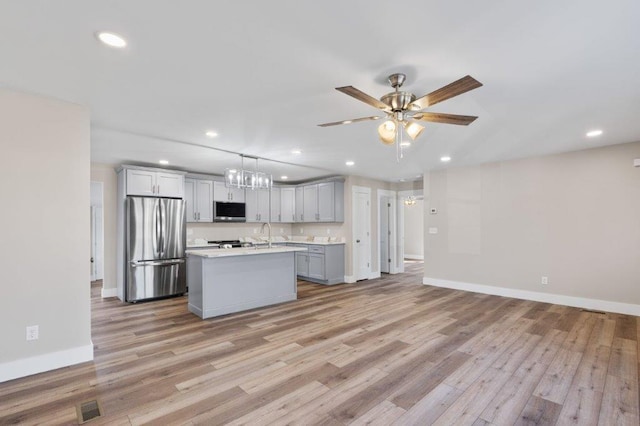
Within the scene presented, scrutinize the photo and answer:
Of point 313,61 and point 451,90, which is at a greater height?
point 313,61

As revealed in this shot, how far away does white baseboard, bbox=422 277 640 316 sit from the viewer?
4.52 metres

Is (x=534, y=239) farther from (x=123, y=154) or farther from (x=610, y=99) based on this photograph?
(x=123, y=154)

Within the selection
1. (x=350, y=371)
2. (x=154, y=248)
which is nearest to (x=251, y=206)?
(x=154, y=248)

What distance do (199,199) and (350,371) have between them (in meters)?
5.08

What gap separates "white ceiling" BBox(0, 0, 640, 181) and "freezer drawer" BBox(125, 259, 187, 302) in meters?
2.48


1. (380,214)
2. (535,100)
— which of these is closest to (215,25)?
(535,100)

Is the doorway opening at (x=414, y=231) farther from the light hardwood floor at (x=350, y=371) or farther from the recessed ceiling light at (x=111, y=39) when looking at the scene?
the recessed ceiling light at (x=111, y=39)

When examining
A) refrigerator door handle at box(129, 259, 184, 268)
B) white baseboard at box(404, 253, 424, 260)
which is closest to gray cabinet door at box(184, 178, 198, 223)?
refrigerator door handle at box(129, 259, 184, 268)

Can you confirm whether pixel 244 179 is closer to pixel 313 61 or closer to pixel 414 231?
pixel 313 61

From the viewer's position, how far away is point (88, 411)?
221 centimetres

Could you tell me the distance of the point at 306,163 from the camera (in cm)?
580

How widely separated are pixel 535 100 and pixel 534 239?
334 cm

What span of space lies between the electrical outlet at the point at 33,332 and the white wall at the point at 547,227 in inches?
250

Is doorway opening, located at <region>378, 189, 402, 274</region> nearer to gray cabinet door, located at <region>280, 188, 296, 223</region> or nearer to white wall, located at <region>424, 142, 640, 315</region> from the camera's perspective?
white wall, located at <region>424, 142, 640, 315</region>
